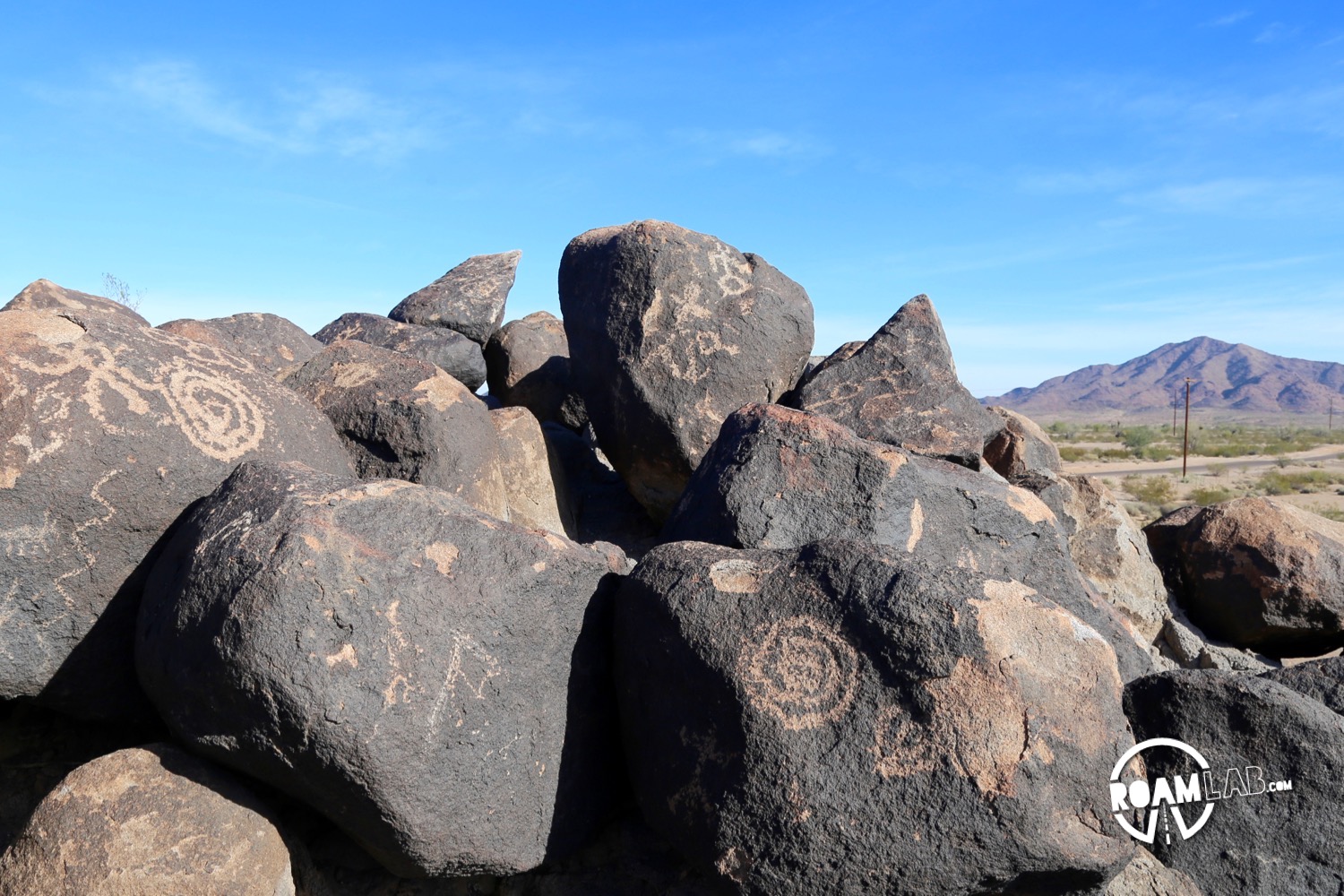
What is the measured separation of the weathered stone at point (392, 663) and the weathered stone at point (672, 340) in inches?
82.2

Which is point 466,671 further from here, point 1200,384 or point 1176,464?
point 1200,384

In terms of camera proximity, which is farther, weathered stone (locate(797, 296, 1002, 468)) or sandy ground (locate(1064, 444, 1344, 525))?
sandy ground (locate(1064, 444, 1344, 525))

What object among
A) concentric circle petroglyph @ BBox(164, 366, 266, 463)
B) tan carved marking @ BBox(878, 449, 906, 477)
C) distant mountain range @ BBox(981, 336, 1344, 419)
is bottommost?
tan carved marking @ BBox(878, 449, 906, 477)

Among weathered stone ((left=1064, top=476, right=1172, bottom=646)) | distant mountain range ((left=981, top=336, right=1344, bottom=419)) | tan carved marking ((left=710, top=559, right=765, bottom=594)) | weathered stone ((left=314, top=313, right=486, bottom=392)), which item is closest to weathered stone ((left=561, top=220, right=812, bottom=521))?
weathered stone ((left=314, top=313, right=486, bottom=392))

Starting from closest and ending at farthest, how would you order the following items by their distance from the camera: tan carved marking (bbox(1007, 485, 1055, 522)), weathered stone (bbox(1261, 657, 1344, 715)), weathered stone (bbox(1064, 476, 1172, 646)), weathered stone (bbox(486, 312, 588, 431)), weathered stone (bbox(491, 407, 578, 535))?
1. weathered stone (bbox(1261, 657, 1344, 715))
2. tan carved marking (bbox(1007, 485, 1055, 522))
3. weathered stone (bbox(491, 407, 578, 535))
4. weathered stone (bbox(1064, 476, 1172, 646))
5. weathered stone (bbox(486, 312, 588, 431))

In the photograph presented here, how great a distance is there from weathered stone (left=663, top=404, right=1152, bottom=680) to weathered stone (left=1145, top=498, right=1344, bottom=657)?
6.07 ft

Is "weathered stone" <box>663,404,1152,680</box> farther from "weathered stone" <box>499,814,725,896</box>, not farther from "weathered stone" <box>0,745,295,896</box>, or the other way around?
"weathered stone" <box>0,745,295,896</box>

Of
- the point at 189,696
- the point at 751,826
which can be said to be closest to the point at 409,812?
the point at 189,696

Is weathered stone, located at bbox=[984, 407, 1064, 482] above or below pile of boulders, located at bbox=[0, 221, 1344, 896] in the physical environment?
above

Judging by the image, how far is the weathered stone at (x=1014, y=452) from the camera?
5.49 meters

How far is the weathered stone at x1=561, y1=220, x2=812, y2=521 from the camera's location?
4.65 metres

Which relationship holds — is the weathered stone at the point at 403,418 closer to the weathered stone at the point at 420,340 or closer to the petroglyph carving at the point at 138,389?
the petroglyph carving at the point at 138,389

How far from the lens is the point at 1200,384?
10719 cm

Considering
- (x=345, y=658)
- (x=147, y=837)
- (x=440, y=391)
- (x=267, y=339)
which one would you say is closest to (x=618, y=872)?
(x=345, y=658)
